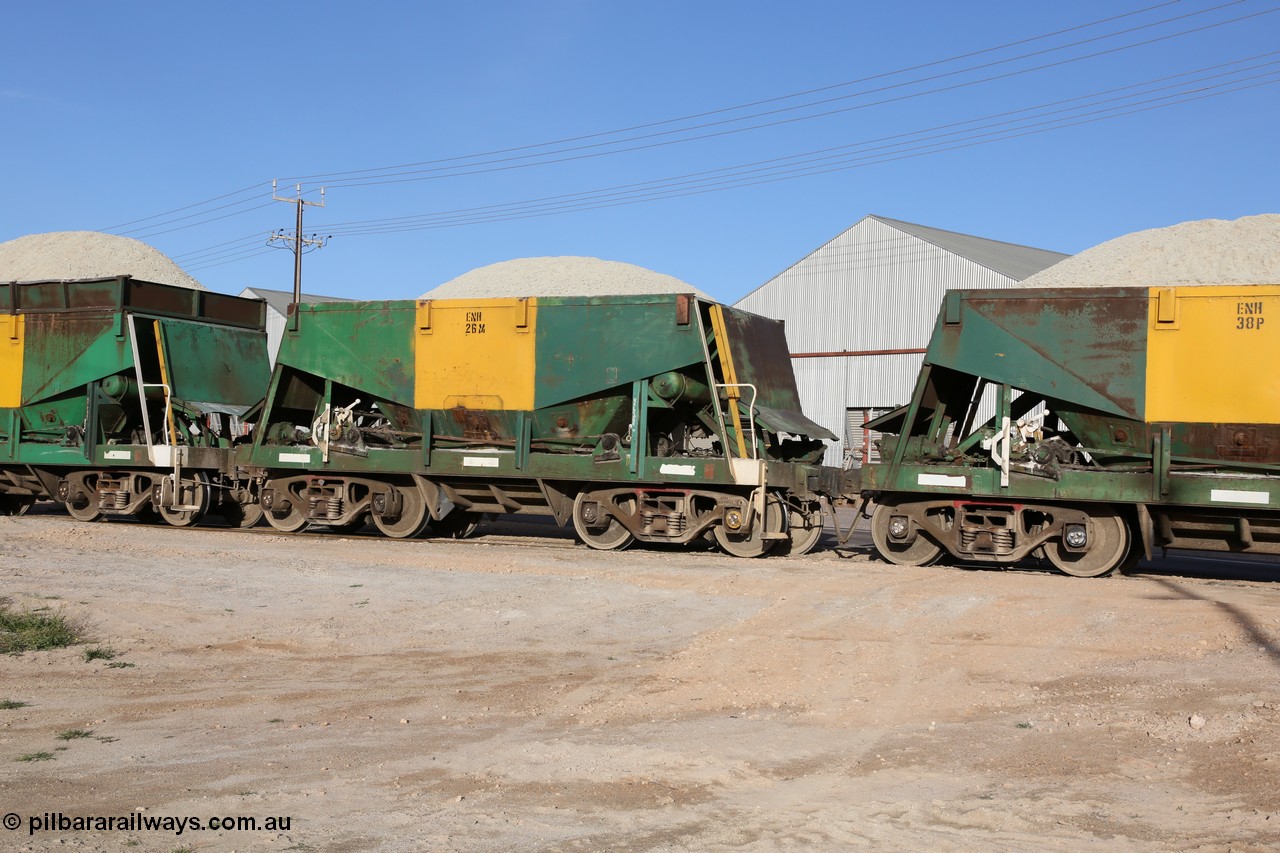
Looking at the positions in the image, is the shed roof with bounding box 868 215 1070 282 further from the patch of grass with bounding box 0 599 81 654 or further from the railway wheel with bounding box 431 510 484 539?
the patch of grass with bounding box 0 599 81 654

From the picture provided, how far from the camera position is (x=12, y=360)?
19.6 metres

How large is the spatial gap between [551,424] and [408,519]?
2.65 m

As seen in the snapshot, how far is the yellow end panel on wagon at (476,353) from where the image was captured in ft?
52.0

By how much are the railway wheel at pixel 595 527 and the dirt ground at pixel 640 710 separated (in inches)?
109

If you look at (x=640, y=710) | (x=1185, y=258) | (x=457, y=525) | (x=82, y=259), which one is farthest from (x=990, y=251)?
(x=82, y=259)

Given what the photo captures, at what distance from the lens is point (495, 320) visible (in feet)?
52.6

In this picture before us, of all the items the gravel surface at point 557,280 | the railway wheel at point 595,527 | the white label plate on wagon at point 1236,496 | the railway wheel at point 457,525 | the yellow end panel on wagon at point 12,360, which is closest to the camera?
the white label plate on wagon at point 1236,496

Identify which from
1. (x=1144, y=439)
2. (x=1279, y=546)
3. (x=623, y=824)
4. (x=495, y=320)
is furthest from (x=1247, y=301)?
(x=623, y=824)

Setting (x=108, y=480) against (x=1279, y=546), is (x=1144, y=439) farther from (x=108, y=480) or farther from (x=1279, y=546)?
(x=108, y=480)

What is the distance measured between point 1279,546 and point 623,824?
10418mm

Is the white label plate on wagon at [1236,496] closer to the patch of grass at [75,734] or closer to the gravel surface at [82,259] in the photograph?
the patch of grass at [75,734]

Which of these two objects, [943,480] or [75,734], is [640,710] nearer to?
[75,734]

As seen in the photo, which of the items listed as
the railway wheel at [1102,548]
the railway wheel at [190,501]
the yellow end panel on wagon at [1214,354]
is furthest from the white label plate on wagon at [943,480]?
the railway wheel at [190,501]

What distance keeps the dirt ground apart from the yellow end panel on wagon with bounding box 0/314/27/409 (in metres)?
8.43
